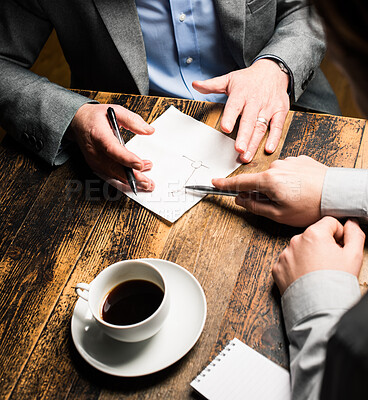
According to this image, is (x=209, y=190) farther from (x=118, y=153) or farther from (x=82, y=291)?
(x=82, y=291)

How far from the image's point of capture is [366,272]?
68cm

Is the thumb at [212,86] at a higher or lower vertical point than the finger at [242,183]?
higher

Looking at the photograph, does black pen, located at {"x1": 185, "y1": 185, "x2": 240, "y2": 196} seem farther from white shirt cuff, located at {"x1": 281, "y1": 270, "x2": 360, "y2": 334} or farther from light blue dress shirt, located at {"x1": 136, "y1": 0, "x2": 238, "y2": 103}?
light blue dress shirt, located at {"x1": 136, "y1": 0, "x2": 238, "y2": 103}

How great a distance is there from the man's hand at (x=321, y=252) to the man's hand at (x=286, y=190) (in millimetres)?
41

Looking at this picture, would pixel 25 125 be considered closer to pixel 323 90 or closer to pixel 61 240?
pixel 61 240

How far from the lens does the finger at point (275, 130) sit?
87cm

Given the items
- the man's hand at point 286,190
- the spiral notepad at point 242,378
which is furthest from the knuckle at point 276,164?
the spiral notepad at point 242,378

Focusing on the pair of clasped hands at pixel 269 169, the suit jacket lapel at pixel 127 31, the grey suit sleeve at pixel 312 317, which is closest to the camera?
the grey suit sleeve at pixel 312 317

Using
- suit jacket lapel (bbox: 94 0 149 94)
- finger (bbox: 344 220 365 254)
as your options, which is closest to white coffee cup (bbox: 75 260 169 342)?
finger (bbox: 344 220 365 254)

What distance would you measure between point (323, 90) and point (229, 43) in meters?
0.34

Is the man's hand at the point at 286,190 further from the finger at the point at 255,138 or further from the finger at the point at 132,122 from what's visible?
the finger at the point at 132,122

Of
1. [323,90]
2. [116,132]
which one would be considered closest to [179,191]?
[116,132]

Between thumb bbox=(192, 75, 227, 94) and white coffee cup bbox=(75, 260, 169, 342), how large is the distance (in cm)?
52

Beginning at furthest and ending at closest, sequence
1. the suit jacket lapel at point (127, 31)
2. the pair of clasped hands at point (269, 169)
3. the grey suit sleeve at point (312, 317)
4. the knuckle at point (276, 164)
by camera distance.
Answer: the suit jacket lapel at point (127, 31)
the knuckle at point (276, 164)
the pair of clasped hands at point (269, 169)
the grey suit sleeve at point (312, 317)
